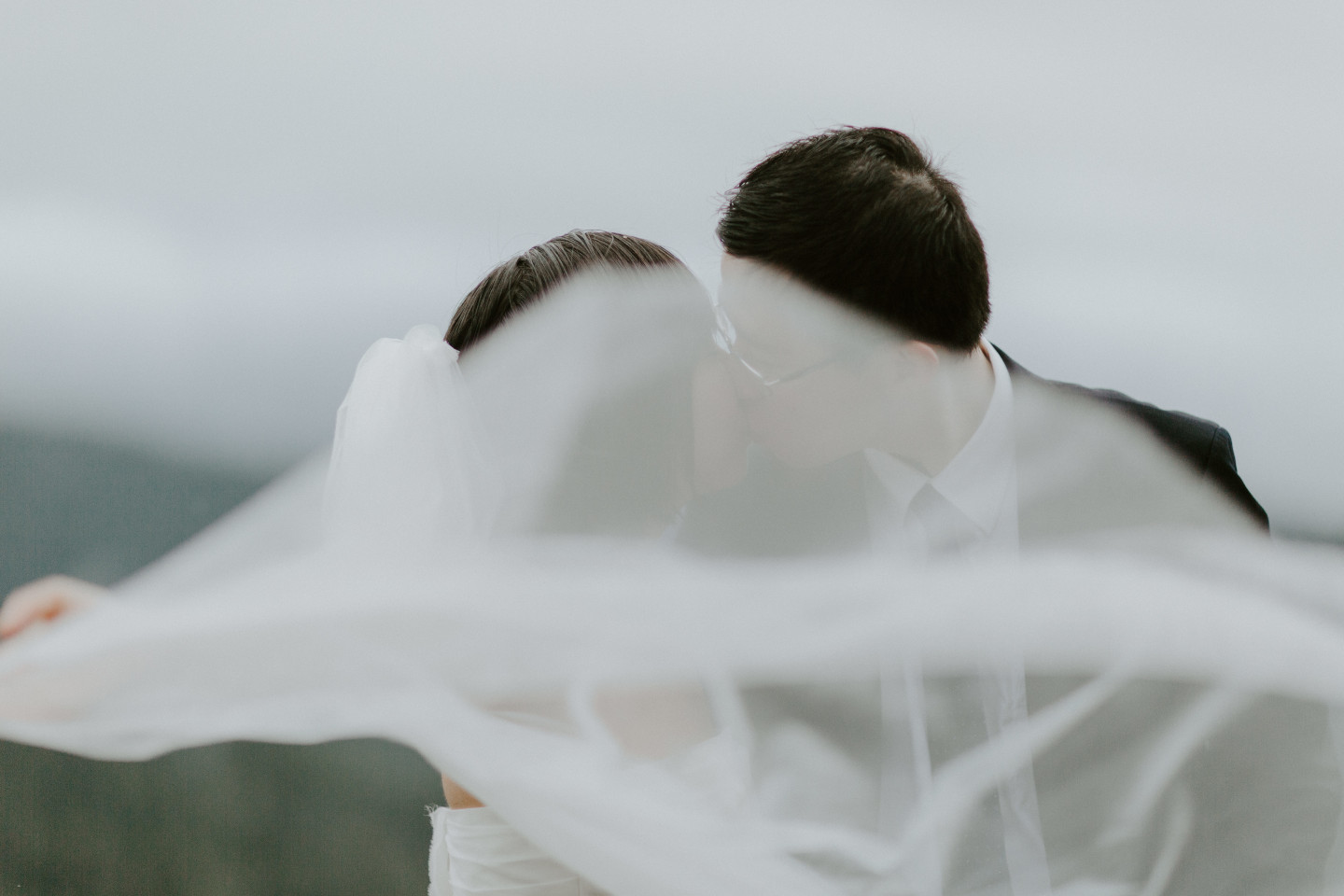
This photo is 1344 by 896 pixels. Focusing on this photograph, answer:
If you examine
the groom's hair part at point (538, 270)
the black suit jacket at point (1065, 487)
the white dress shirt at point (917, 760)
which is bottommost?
the white dress shirt at point (917, 760)

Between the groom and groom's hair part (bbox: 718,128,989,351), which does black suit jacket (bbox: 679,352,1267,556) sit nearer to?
the groom

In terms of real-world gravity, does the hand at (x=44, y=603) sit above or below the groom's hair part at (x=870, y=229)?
below

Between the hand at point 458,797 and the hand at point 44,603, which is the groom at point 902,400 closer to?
the hand at point 458,797

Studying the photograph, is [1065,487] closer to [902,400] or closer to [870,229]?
[902,400]

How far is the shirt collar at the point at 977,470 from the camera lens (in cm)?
71

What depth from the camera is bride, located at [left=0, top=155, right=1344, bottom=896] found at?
566 mm

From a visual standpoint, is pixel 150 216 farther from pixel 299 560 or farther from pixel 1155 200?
pixel 1155 200

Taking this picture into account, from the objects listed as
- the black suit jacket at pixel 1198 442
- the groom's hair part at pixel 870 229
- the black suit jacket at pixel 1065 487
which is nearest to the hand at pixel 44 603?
the black suit jacket at pixel 1065 487

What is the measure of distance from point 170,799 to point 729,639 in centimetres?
55

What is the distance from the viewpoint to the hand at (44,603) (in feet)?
1.92

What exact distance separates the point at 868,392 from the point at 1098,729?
31cm

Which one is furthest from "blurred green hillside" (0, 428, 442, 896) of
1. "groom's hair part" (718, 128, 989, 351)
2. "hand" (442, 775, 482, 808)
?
"groom's hair part" (718, 128, 989, 351)

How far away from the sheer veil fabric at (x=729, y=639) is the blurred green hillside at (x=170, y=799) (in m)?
0.16

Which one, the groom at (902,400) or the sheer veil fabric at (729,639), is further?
the groom at (902,400)
